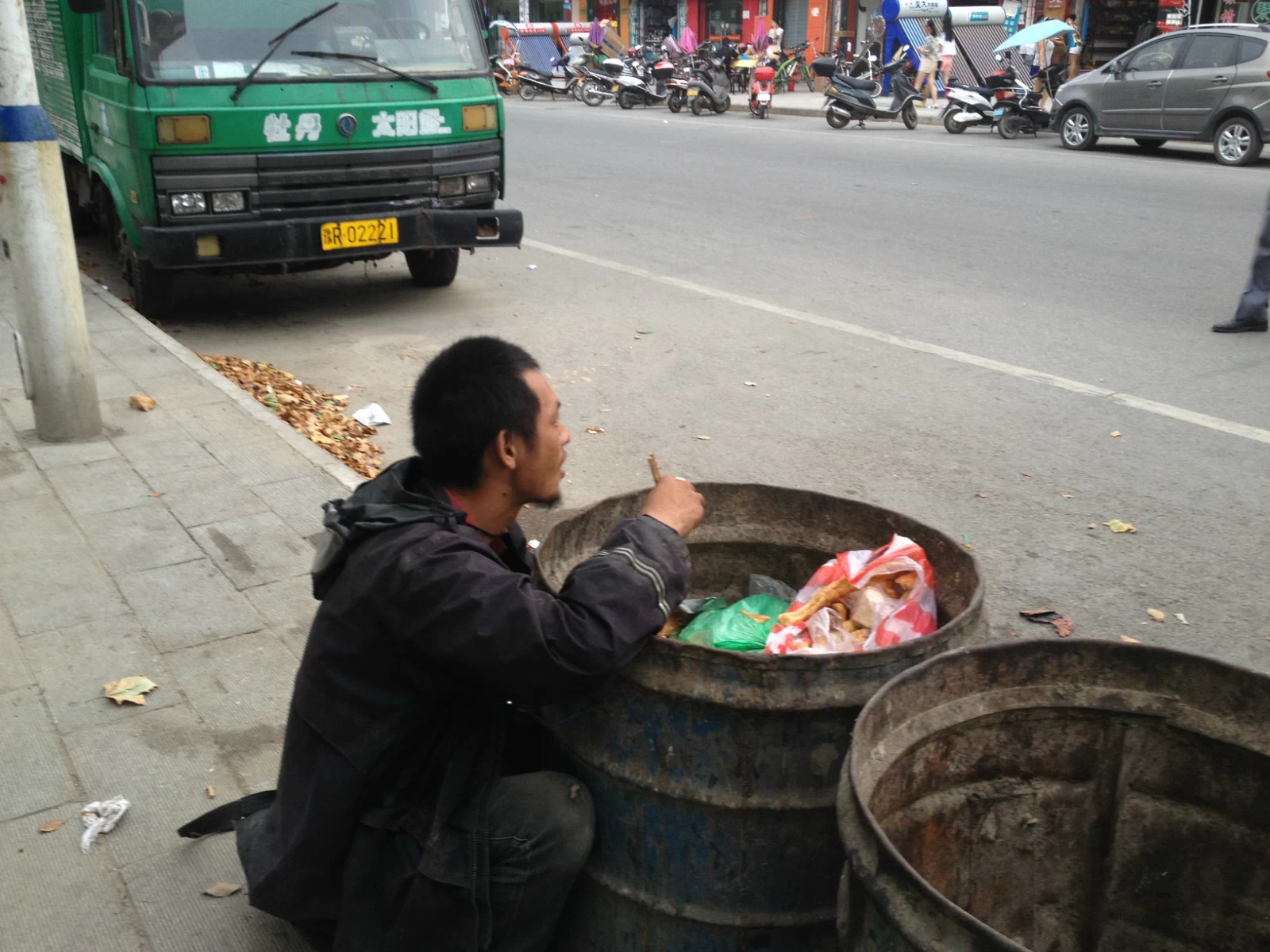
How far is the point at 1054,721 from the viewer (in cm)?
186

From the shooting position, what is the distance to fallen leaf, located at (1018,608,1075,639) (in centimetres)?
376

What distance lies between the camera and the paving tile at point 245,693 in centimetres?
296

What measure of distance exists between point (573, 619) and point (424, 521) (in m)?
0.30

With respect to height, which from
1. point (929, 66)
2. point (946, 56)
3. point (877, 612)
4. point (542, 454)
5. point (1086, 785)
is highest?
point (946, 56)

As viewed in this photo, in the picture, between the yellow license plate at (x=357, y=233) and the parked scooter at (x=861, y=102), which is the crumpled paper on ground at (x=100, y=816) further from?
the parked scooter at (x=861, y=102)

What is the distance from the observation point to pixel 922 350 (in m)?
6.82

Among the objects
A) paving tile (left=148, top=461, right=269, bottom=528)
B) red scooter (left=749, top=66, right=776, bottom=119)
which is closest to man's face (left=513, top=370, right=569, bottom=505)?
paving tile (left=148, top=461, right=269, bottom=528)

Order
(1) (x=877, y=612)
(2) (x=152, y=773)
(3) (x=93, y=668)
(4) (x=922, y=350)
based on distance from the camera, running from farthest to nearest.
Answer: (4) (x=922, y=350), (3) (x=93, y=668), (2) (x=152, y=773), (1) (x=877, y=612)

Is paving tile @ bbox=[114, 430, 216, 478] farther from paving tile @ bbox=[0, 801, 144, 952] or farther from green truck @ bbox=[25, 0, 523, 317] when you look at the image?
paving tile @ bbox=[0, 801, 144, 952]

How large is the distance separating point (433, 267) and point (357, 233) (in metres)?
1.45

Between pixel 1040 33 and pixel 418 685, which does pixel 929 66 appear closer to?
pixel 1040 33

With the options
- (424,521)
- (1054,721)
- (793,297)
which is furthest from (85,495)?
(793,297)

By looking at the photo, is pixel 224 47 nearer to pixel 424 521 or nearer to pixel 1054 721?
pixel 424 521

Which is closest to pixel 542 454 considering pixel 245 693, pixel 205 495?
pixel 245 693
